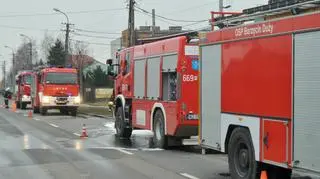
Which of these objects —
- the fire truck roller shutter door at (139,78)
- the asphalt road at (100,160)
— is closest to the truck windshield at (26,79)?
the asphalt road at (100,160)

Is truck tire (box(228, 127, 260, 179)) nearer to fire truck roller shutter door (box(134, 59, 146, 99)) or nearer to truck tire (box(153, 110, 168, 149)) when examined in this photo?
truck tire (box(153, 110, 168, 149))

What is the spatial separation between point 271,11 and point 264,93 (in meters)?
1.28

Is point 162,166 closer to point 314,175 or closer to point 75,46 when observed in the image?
point 314,175

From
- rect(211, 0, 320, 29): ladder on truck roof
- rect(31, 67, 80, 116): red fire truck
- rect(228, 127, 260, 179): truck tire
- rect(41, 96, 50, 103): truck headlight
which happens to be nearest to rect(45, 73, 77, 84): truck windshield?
rect(31, 67, 80, 116): red fire truck

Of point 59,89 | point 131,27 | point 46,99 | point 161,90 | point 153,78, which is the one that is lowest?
point 46,99

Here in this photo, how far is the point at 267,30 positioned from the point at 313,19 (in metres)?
1.19

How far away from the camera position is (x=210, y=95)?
10938 millimetres

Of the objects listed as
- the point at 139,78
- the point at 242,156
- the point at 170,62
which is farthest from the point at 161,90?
the point at 242,156

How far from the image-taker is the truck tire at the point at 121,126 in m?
19.8

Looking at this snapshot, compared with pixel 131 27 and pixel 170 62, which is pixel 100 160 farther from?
pixel 131 27

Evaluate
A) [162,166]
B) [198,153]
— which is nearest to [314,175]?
[162,166]

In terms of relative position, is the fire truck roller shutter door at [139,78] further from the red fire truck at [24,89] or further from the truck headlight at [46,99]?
the red fire truck at [24,89]

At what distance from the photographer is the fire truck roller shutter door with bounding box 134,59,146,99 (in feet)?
58.6

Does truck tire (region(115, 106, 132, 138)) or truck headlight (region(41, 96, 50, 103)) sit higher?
truck headlight (region(41, 96, 50, 103))
